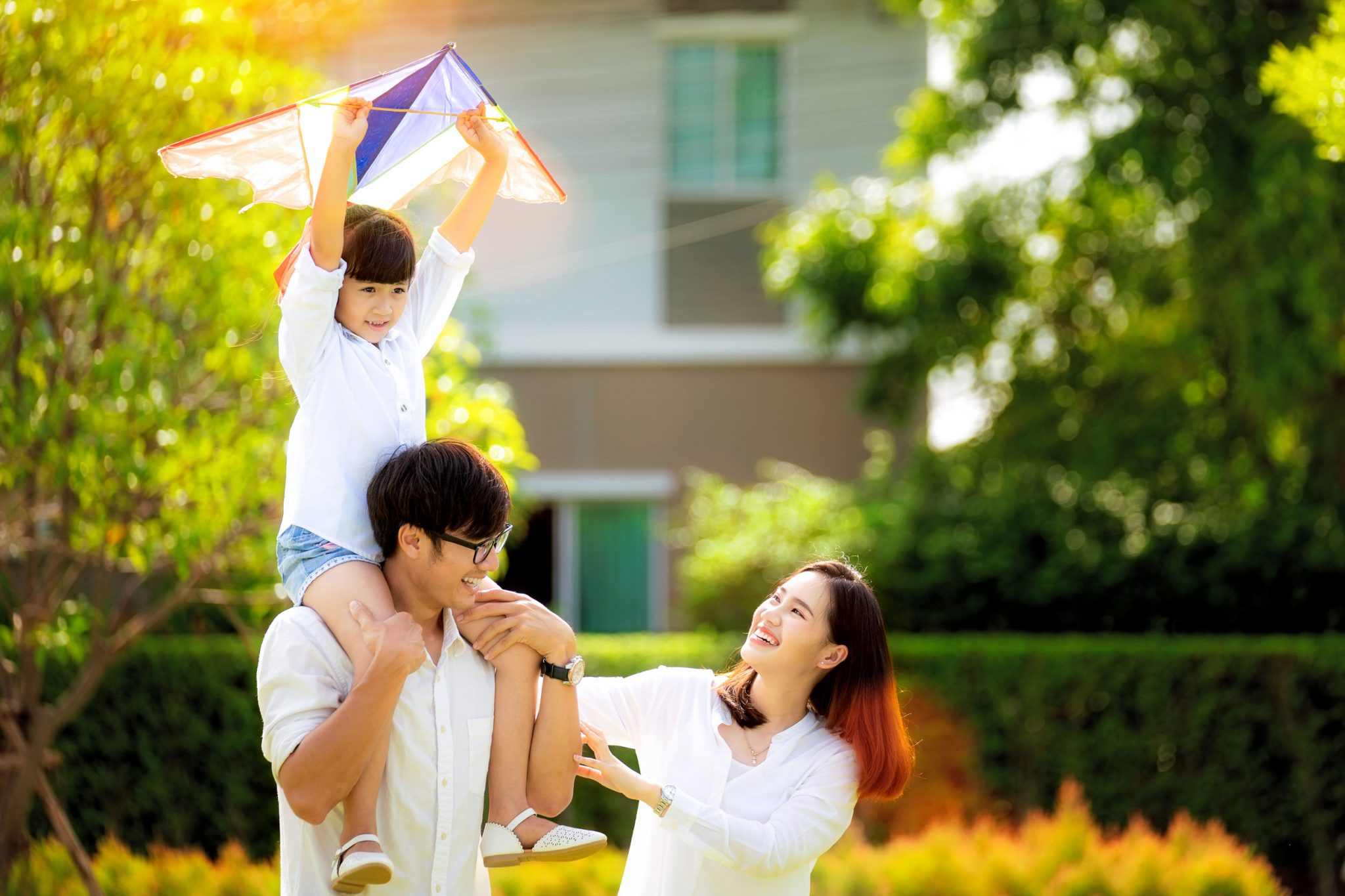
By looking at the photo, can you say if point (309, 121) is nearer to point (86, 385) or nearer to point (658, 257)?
point (86, 385)

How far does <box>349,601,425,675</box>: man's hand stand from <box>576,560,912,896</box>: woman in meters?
0.66

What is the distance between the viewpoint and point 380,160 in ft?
9.90

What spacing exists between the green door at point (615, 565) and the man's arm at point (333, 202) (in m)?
10.5

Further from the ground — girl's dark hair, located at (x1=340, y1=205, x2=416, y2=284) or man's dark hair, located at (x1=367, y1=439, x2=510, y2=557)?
girl's dark hair, located at (x1=340, y1=205, x2=416, y2=284)

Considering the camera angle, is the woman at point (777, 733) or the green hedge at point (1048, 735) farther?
the green hedge at point (1048, 735)

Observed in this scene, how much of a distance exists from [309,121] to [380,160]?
0.58 feet

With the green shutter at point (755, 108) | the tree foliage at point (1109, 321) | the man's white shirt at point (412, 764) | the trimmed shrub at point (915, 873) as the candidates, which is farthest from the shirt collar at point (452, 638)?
the green shutter at point (755, 108)

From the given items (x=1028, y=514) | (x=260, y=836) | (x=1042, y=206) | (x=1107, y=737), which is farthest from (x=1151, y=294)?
(x=260, y=836)

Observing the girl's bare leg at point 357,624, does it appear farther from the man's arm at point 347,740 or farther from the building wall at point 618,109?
the building wall at point 618,109

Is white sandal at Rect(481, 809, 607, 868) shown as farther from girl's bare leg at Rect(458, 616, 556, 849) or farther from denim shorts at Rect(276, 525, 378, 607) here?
denim shorts at Rect(276, 525, 378, 607)

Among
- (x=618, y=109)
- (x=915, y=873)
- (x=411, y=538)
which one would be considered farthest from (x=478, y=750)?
(x=618, y=109)

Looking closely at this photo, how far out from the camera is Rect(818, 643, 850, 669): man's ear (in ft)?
10.7

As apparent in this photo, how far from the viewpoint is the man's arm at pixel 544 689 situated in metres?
2.80

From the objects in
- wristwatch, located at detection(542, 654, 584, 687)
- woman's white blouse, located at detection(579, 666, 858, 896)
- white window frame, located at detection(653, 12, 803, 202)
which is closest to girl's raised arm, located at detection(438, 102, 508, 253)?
wristwatch, located at detection(542, 654, 584, 687)
